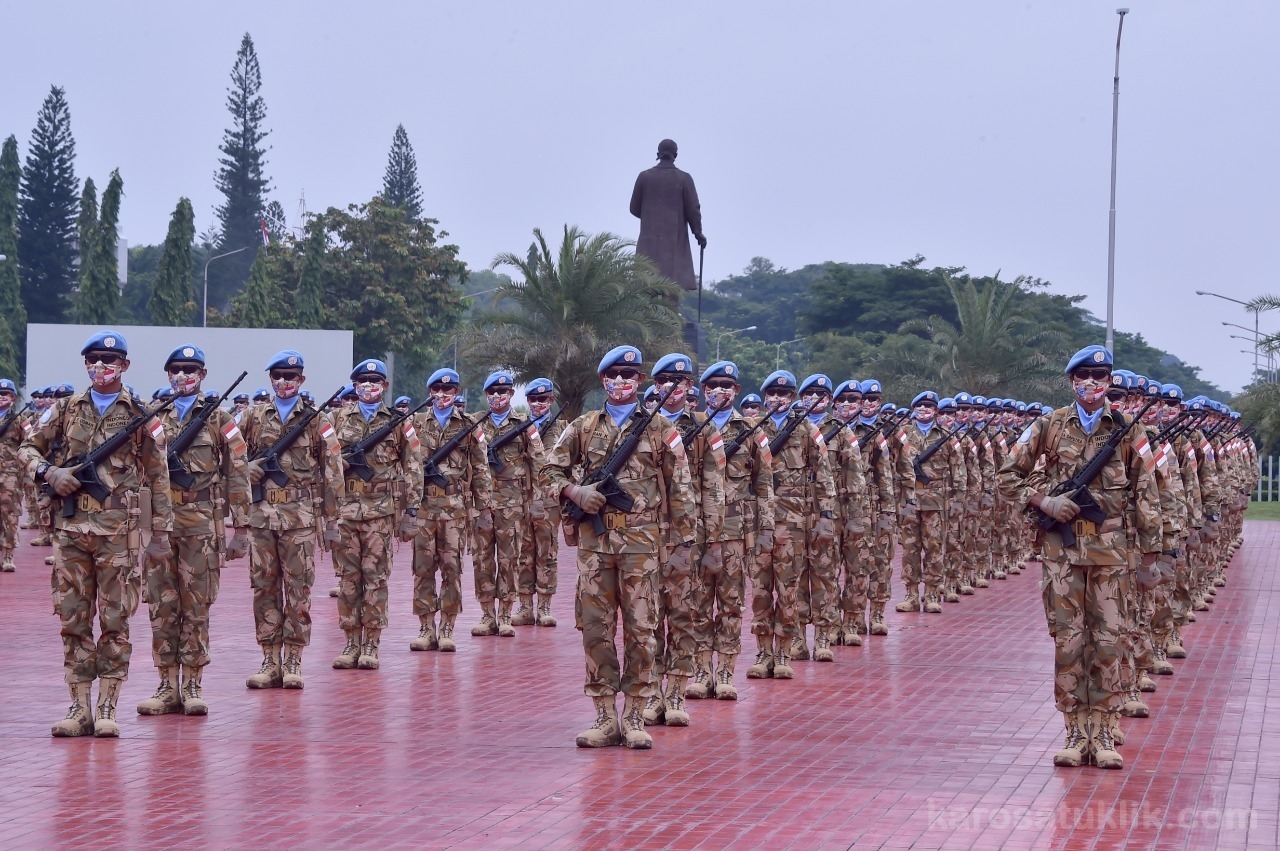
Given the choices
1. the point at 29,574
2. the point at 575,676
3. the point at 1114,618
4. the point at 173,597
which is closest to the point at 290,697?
the point at 173,597

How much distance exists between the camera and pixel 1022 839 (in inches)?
307

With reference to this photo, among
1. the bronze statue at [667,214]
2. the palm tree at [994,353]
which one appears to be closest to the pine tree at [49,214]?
the palm tree at [994,353]

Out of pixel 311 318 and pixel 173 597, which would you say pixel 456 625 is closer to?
pixel 173 597

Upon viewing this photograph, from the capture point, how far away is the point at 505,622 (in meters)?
15.6

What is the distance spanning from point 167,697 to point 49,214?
6957 centimetres

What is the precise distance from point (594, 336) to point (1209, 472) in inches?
549

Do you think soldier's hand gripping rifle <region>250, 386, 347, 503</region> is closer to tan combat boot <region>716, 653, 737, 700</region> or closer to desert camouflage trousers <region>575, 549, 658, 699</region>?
desert camouflage trousers <region>575, 549, 658, 699</region>

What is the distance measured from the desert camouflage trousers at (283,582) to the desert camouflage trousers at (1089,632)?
5141 mm

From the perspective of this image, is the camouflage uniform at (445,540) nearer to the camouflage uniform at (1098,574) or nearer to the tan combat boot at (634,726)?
the tan combat boot at (634,726)

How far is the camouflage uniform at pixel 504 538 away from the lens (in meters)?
15.6

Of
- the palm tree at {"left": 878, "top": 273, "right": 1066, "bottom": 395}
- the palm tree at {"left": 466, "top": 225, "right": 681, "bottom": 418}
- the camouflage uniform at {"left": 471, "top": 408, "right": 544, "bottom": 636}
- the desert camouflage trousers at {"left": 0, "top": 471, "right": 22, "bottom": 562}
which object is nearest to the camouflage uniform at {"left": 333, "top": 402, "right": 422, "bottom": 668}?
the camouflage uniform at {"left": 471, "top": 408, "right": 544, "bottom": 636}

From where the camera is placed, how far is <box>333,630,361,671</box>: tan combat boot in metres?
13.2

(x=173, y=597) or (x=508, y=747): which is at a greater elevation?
(x=173, y=597)

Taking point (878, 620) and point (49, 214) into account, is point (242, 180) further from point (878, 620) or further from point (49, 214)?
point (878, 620)
